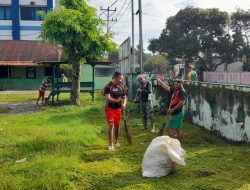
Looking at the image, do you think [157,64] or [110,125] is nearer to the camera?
[110,125]

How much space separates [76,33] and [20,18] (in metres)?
29.6

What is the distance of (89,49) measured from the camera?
20.2 metres

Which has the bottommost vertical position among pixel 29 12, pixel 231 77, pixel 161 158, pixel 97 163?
pixel 97 163

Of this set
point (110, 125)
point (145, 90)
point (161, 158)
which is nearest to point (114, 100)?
point (110, 125)

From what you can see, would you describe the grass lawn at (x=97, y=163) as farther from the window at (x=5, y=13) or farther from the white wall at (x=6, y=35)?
the window at (x=5, y=13)

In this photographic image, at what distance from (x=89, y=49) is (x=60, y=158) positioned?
12.7 metres

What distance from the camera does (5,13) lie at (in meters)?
47.0

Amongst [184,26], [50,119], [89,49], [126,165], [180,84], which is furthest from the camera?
[184,26]

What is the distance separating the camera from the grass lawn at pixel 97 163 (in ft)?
21.4

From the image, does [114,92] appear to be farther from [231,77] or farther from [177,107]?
[231,77]

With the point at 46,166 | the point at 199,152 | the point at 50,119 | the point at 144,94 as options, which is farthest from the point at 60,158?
the point at 50,119

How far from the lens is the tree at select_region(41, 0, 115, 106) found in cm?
1923

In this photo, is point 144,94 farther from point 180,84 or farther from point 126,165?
point 126,165

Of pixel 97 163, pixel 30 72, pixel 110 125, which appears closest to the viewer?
pixel 97 163
